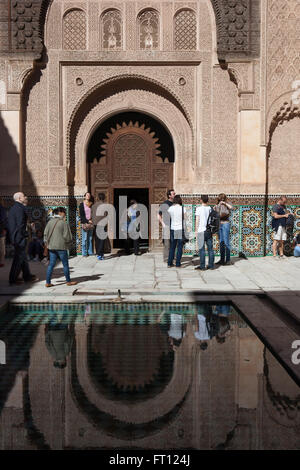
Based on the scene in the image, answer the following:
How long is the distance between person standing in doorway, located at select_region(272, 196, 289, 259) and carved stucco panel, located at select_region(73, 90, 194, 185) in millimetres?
1794

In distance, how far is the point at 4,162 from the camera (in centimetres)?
1010

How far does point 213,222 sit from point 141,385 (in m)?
5.30

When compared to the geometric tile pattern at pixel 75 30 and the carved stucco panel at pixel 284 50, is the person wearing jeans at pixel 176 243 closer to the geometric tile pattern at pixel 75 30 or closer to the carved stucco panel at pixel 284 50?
the carved stucco panel at pixel 284 50

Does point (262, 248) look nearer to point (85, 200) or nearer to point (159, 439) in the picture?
point (85, 200)

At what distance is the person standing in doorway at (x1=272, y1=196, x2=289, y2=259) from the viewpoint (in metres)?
9.83

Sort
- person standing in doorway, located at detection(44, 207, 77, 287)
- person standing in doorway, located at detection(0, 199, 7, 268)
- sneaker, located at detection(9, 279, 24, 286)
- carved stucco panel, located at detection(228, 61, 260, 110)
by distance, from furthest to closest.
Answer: carved stucco panel, located at detection(228, 61, 260, 110), person standing in doorway, located at detection(0, 199, 7, 268), sneaker, located at detection(9, 279, 24, 286), person standing in doorway, located at detection(44, 207, 77, 287)

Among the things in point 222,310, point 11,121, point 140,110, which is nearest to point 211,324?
point 222,310

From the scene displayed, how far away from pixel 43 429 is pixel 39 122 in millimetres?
8022

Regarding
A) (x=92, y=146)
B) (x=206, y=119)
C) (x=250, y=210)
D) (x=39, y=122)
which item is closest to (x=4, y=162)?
(x=39, y=122)

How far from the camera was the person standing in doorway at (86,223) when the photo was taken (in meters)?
10.1

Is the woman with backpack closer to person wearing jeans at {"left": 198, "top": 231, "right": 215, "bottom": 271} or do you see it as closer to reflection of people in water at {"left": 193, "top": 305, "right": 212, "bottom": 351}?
person wearing jeans at {"left": 198, "top": 231, "right": 215, "bottom": 271}

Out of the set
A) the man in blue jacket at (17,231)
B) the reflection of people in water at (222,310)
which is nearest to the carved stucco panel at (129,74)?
the man in blue jacket at (17,231)

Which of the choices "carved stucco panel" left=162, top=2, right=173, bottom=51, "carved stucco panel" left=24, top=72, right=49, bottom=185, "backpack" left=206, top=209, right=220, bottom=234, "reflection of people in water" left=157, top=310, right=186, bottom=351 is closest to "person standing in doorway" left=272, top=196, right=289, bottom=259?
"backpack" left=206, top=209, right=220, bottom=234

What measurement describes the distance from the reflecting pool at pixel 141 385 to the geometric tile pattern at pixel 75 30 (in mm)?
6189
